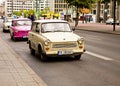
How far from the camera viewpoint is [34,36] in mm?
15148

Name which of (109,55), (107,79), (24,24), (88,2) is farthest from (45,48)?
(88,2)

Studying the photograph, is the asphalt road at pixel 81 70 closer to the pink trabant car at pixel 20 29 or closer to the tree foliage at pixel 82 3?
the pink trabant car at pixel 20 29

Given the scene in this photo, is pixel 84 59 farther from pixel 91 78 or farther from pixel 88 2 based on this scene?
pixel 88 2

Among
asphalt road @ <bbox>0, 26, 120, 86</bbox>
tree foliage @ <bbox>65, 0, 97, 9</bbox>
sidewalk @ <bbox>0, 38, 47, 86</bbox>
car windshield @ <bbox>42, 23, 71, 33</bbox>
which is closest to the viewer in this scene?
sidewalk @ <bbox>0, 38, 47, 86</bbox>

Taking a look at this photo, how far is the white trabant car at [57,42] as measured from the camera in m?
13.4

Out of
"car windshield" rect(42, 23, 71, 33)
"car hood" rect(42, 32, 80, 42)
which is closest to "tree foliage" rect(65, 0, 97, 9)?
"car windshield" rect(42, 23, 71, 33)

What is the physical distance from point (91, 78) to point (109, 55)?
521 cm

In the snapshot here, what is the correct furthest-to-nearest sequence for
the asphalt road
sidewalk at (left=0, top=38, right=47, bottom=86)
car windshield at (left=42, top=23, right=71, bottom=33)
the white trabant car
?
1. car windshield at (left=42, top=23, right=71, bottom=33)
2. the white trabant car
3. the asphalt road
4. sidewalk at (left=0, top=38, right=47, bottom=86)

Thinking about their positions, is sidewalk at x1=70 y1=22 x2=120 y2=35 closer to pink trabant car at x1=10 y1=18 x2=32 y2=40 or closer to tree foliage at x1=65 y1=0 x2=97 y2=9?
tree foliage at x1=65 y1=0 x2=97 y2=9

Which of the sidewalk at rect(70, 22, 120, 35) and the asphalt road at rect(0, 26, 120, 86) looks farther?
the sidewalk at rect(70, 22, 120, 35)

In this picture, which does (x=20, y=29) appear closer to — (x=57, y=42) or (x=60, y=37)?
(x=60, y=37)

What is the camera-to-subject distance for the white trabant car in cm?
1341

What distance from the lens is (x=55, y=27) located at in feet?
48.2

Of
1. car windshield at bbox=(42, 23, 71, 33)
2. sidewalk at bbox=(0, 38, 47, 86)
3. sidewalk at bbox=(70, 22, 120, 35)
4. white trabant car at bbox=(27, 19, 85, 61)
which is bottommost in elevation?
sidewalk at bbox=(70, 22, 120, 35)
